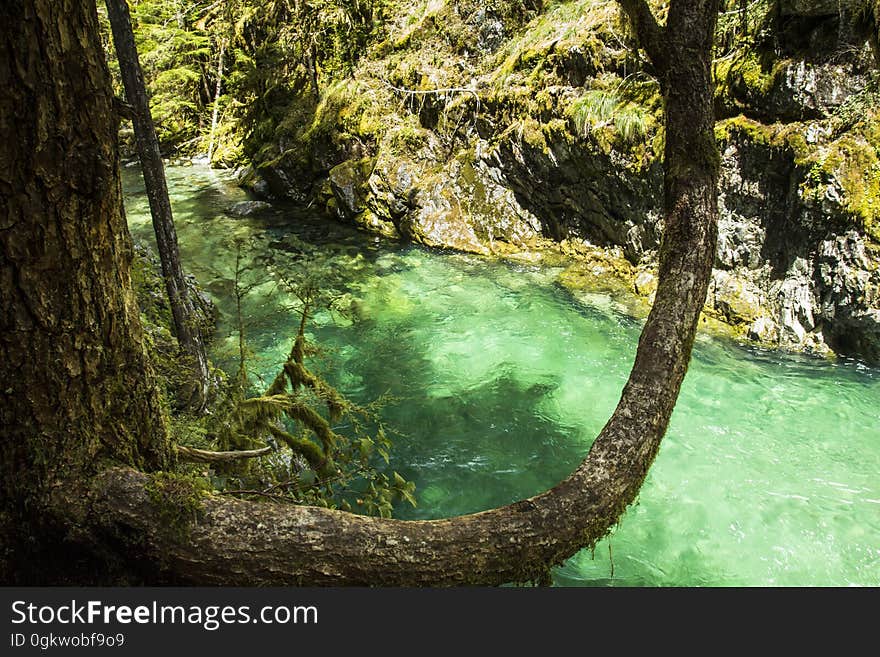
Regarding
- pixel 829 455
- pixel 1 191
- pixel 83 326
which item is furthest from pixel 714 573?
pixel 1 191

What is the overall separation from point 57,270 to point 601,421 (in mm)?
5468

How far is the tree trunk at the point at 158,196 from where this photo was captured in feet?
14.5

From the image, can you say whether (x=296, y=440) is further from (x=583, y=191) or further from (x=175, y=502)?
(x=583, y=191)

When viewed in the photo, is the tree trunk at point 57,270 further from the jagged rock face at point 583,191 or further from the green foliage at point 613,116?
the green foliage at point 613,116

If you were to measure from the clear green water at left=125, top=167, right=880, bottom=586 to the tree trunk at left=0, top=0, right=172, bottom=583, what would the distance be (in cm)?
282

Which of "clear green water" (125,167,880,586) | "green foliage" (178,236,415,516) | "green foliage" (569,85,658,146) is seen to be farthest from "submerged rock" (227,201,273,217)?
"green foliage" (178,236,415,516)

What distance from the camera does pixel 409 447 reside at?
5695mm

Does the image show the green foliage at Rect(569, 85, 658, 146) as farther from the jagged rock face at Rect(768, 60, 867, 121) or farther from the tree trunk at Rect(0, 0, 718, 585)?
the tree trunk at Rect(0, 0, 718, 585)

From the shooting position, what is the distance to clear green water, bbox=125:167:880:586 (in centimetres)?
460

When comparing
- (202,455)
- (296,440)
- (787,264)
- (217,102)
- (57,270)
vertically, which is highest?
(217,102)

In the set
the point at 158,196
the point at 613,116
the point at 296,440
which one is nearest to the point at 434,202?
the point at 613,116

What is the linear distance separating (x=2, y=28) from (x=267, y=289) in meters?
7.91

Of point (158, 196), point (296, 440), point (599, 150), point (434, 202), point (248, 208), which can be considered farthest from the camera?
point (248, 208)

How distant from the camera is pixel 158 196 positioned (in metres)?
4.79
